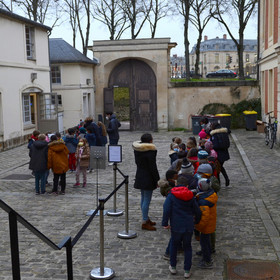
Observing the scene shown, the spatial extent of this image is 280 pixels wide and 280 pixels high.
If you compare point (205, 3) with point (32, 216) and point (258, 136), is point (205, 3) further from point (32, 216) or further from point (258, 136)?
point (32, 216)

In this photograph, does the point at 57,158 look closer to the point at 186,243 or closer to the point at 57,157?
the point at 57,157

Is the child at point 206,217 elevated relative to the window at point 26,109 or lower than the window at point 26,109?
lower

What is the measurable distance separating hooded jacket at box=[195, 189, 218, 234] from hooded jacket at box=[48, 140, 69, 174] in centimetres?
495

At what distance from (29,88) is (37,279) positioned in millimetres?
15752

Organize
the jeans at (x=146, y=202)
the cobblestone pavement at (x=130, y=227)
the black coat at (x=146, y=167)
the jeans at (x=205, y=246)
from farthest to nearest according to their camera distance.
Answer: the jeans at (x=146, y=202) → the black coat at (x=146, y=167) → the cobblestone pavement at (x=130, y=227) → the jeans at (x=205, y=246)

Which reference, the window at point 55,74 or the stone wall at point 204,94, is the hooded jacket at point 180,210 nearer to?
the stone wall at point 204,94

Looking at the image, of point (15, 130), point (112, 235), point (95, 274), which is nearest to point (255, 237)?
point (112, 235)

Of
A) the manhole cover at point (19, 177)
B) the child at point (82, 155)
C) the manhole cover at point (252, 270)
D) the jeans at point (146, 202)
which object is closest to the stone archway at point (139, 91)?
the manhole cover at point (19, 177)

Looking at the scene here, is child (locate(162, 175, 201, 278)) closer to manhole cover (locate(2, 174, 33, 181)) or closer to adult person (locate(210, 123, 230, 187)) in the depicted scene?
adult person (locate(210, 123, 230, 187))

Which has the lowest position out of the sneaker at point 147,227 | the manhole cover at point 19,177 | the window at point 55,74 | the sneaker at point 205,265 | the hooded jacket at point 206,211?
the sneaker at point 205,265

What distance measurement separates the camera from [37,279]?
581 centimetres

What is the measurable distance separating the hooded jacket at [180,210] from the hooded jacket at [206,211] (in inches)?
9.5

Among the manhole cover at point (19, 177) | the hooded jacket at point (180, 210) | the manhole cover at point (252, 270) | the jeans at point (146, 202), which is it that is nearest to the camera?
the hooded jacket at point (180, 210)

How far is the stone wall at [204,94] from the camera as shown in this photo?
25.1 m
